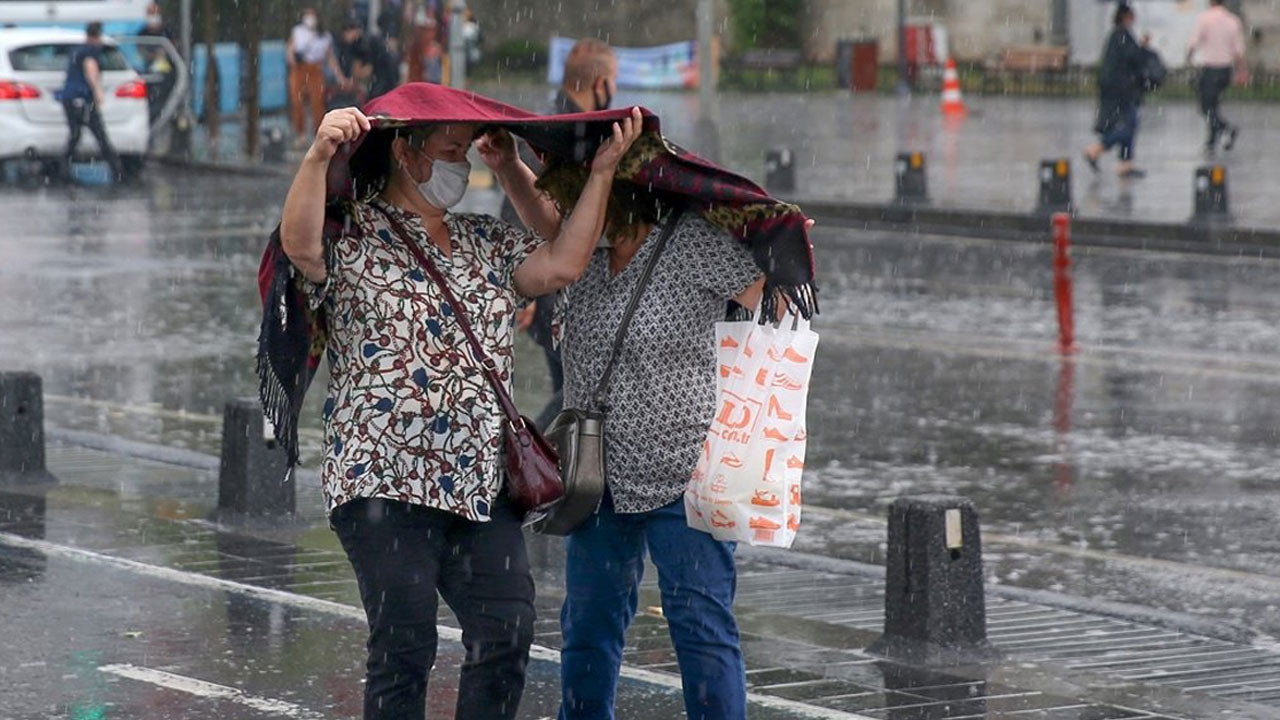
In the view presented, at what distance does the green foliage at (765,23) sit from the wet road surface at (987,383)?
1094 inches

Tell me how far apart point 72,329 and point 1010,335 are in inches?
240

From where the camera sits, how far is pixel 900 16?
4391 cm

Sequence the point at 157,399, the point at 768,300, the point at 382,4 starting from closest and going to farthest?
the point at 768,300 → the point at 157,399 → the point at 382,4

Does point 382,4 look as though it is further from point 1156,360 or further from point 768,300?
point 768,300

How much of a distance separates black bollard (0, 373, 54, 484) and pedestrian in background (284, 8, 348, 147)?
24.4 m

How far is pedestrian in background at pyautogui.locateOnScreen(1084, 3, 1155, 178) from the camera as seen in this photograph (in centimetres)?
2558

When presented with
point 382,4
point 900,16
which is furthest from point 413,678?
point 900,16

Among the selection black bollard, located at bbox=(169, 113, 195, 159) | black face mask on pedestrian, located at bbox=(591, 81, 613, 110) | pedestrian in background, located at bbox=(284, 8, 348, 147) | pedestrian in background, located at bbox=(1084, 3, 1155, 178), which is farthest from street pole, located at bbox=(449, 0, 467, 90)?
black face mask on pedestrian, located at bbox=(591, 81, 613, 110)

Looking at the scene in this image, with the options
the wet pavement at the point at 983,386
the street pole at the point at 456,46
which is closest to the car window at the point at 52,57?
the street pole at the point at 456,46

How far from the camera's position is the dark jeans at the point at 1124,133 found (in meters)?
25.7

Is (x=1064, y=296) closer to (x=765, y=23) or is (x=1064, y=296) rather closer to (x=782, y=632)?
(x=782, y=632)

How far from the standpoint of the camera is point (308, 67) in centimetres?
3531

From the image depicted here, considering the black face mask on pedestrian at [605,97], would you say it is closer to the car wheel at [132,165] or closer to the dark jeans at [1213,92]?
the car wheel at [132,165]

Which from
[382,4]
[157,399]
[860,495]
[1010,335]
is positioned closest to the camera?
[860,495]
